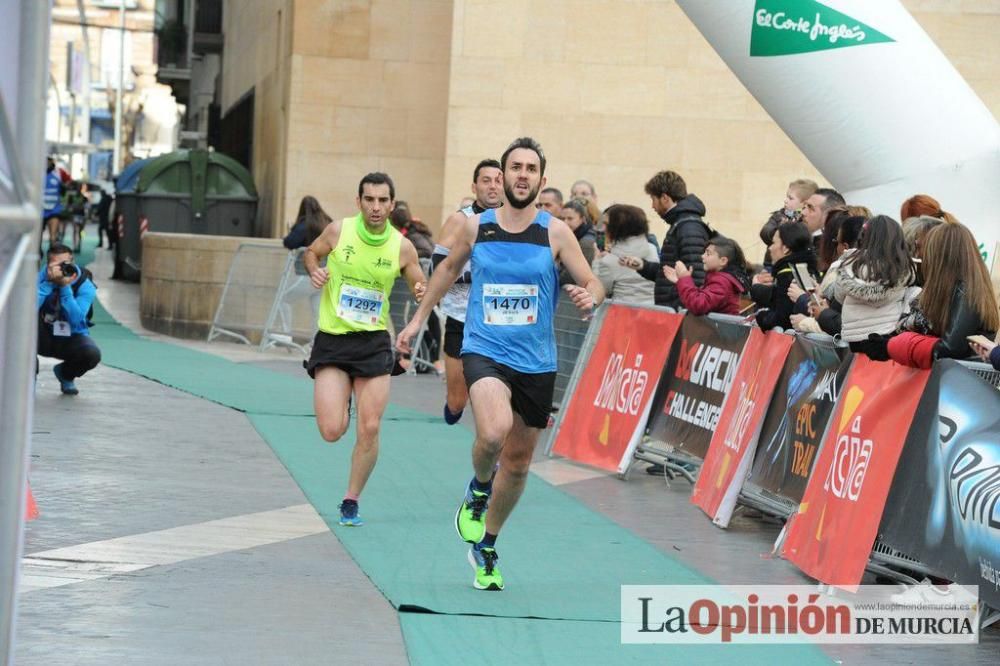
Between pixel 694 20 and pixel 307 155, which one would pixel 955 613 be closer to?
pixel 694 20

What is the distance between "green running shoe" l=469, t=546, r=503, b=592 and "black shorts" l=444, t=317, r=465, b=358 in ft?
9.46

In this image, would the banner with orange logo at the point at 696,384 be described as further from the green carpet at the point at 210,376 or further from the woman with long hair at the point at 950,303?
the green carpet at the point at 210,376

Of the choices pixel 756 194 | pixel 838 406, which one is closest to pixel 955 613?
pixel 838 406

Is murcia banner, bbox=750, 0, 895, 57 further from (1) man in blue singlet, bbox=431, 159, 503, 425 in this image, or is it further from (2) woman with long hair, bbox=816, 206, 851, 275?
(1) man in blue singlet, bbox=431, 159, 503, 425

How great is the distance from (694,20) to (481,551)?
6.30 meters

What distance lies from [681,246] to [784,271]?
1.92 metres

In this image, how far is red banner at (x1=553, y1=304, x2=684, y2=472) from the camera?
11945mm

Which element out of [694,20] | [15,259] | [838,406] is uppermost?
[694,20]

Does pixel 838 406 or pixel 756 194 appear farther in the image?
pixel 756 194

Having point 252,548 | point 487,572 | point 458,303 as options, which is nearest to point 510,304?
point 487,572

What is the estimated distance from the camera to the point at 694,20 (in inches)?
504

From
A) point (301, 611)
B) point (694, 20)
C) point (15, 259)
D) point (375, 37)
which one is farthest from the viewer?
point (375, 37)

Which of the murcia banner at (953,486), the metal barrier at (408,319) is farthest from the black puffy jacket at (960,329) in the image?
the metal barrier at (408,319)

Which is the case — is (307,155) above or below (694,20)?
below
